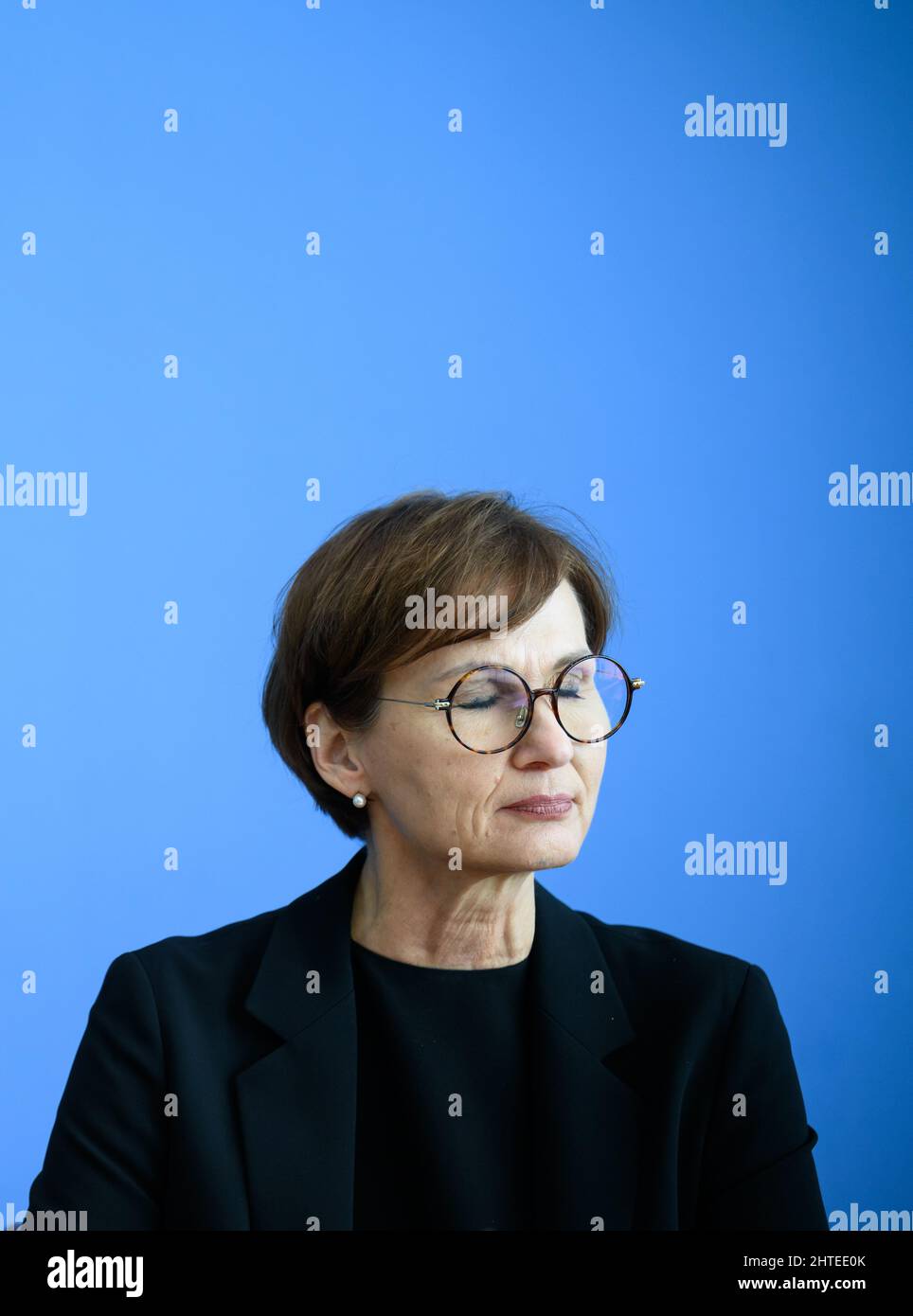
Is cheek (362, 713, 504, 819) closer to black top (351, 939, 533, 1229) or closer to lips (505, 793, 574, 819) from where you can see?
lips (505, 793, 574, 819)

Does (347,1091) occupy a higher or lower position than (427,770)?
lower

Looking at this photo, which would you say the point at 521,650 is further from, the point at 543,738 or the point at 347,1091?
the point at 347,1091

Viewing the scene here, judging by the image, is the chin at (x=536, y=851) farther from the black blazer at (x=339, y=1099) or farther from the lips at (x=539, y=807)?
the black blazer at (x=339, y=1099)

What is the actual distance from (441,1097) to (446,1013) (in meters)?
0.11

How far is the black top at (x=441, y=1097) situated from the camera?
177cm

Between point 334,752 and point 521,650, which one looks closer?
point 521,650

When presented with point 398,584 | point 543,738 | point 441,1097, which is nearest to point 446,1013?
point 441,1097

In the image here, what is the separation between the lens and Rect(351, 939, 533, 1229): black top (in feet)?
5.81

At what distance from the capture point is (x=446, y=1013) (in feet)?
6.09

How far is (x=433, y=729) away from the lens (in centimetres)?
178
